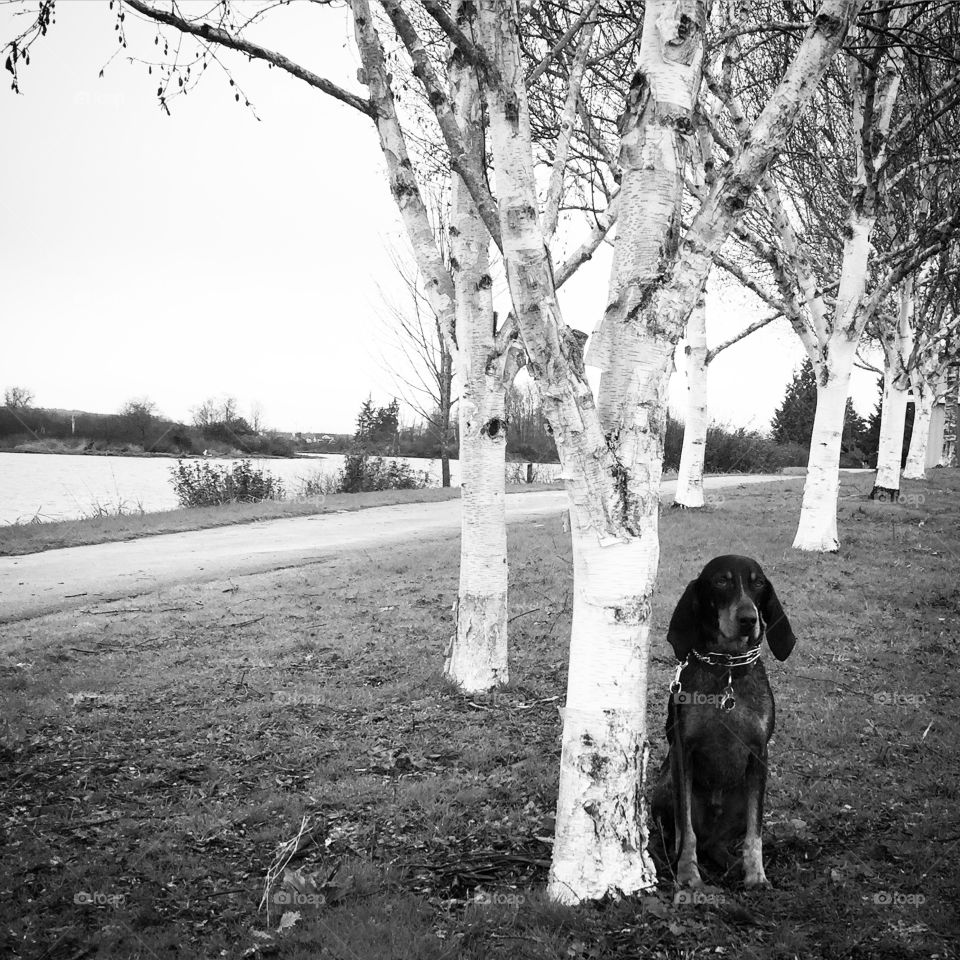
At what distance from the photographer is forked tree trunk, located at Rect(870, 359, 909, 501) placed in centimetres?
1734

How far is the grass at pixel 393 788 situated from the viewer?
10.2ft

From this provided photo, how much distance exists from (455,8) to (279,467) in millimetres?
22419

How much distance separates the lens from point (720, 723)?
11.4 ft

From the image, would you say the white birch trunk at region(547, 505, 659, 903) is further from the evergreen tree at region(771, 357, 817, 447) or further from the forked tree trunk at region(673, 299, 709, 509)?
the evergreen tree at region(771, 357, 817, 447)

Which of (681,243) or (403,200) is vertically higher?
(403,200)

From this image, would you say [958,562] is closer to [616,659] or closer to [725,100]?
[725,100]

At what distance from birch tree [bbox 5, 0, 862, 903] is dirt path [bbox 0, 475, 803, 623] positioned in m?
8.13

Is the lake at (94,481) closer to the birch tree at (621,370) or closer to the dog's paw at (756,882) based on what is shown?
the birch tree at (621,370)

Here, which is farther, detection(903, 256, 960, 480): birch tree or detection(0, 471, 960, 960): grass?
detection(903, 256, 960, 480): birch tree

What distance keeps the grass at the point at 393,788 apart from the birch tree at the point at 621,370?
45 centimetres

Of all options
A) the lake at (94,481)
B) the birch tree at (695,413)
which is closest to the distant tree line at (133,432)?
the lake at (94,481)

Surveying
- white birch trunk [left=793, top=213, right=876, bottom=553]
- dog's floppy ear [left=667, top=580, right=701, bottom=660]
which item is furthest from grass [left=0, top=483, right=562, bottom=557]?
dog's floppy ear [left=667, top=580, right=701, bottom=660]

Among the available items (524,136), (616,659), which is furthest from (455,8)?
(616,659)

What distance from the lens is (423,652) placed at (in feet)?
24.2
